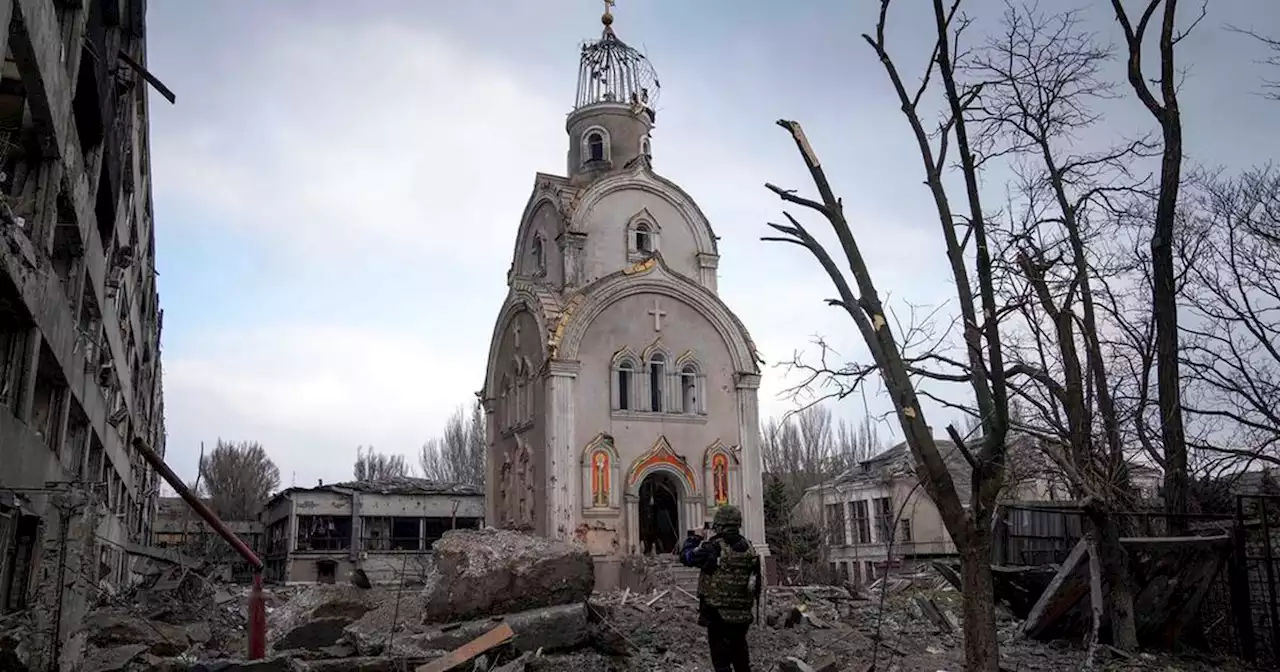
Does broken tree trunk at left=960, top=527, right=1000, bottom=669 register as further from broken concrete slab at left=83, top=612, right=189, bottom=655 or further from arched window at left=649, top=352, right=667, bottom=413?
arched window at left=649, top=352, right=667, bottom=413

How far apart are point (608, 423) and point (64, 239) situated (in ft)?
41.6

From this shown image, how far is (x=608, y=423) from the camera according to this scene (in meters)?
23.1

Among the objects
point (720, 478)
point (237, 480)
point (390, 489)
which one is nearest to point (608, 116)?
point (720, 478)

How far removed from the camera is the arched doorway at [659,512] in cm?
2414

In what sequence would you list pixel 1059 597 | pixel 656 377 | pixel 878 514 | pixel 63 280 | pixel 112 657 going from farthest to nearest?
pixel 878 514, pixel 656 377, pixel 63 280, pixel 1059 597, pixel 112 657

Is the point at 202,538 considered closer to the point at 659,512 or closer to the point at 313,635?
the point at 659,512

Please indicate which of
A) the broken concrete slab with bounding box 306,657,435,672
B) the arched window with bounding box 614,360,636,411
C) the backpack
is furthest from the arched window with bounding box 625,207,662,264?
the broken concrete slab with bounding box 306,657,435,672

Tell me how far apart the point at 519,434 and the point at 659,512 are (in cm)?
423

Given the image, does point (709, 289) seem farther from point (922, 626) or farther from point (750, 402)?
point (922, 626)

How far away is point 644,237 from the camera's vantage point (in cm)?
2583

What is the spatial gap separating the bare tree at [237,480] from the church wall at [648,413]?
45.8m

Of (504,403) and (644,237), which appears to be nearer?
(644,237)

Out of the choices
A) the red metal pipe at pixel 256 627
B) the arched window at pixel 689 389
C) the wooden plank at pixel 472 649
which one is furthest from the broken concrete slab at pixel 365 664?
the arched window at pixel 689 389

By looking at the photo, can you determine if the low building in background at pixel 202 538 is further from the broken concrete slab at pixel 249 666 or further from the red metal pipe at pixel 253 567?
the broken concrete slab at pixel 249 666
